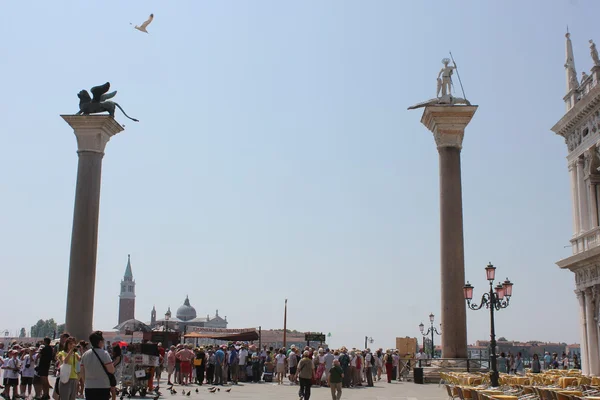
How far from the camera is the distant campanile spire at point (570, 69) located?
32969mm

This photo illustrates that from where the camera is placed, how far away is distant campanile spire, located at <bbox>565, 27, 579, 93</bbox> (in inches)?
1298

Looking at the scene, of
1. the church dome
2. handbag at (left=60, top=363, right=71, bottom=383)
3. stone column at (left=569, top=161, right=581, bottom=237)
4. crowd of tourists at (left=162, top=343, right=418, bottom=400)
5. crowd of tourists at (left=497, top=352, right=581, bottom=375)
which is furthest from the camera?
the church dome

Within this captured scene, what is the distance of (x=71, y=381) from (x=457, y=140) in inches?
644

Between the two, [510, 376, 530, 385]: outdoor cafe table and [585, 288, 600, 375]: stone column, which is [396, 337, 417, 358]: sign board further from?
[510, 376, 530, 385]: outdoor cafe table

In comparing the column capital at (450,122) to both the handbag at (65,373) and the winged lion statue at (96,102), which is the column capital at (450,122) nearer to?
the winged lion statue at (96,102)

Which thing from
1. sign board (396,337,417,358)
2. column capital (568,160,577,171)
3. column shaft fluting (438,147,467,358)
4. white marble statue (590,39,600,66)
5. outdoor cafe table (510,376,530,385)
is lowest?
outdoor cafe table (510,376,530,385)

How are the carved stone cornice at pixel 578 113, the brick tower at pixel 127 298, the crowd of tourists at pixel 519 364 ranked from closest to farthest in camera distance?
1. the carved stone cornice at pixel 578 113
2. the crowd of tourists at pixel 519 364
3. the brick tower at pixel 127 298

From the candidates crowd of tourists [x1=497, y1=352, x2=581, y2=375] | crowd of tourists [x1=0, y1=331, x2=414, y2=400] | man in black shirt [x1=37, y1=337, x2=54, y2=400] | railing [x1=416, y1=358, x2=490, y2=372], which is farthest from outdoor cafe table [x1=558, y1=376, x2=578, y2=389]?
man in black shirt [x1=37, y1=337, x2=54, y2=400]

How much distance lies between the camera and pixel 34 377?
682 inches

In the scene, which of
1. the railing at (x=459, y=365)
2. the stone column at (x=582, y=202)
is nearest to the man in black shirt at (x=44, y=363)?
the railing at (x=459, y=365)

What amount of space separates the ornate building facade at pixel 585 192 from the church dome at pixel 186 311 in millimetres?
148571

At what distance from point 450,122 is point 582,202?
9.21 metres

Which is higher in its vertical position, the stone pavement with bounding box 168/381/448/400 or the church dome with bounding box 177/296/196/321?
the church dome with bounding box 177/296/196/321

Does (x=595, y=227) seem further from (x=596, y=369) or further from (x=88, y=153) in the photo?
(x=88, y=153)
